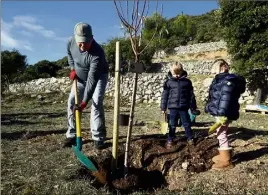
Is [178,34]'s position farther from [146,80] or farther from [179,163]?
[179,163]

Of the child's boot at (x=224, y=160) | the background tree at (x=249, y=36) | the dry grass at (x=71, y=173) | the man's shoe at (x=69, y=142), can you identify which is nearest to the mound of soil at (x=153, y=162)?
the child's boot at (x=224, y=160)

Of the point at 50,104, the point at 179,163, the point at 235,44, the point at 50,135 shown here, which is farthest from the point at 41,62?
the point at 179,163

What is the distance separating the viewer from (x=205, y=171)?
4832 mm

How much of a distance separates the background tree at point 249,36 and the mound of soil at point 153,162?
10229mm

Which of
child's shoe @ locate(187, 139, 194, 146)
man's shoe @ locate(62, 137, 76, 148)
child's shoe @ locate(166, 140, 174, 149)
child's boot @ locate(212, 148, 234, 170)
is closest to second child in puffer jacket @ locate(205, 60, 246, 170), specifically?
child's boot @ locate(212, 148, 234, 170)

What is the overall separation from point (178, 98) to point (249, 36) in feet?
36.2

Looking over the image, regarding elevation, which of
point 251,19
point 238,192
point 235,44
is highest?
point 251,19

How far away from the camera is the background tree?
14773mm

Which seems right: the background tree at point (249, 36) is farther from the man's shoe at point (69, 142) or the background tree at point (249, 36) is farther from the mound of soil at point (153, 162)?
the man's shoe at point (69, 142)

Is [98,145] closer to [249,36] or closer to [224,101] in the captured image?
[224,101]

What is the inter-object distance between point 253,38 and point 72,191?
13.0 metres

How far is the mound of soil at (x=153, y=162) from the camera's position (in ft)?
15.3

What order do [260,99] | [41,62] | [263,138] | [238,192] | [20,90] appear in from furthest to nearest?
1. [41,62]
2. [20,90]
3. [260,99]
4. [263,138]
5. [238,192]

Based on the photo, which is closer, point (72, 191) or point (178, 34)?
point (72, 191)
